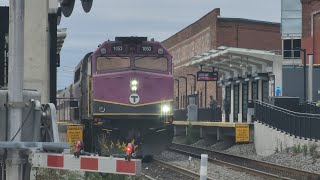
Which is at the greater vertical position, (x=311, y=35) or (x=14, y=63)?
(x=311, y=35)

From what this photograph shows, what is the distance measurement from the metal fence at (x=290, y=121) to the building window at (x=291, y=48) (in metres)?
27.1

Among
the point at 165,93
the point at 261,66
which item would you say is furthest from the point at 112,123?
the point at 261,66

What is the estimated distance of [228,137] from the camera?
104 feet

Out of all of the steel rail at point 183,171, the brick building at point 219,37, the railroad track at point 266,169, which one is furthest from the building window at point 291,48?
the steel rail at point 183,171

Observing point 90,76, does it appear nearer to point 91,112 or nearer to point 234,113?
point 91,112

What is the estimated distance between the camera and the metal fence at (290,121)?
72.7 ft

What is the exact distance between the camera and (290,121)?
23.7 metres

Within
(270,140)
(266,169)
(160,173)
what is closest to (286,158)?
(266,169)

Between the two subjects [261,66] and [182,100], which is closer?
[261,66]

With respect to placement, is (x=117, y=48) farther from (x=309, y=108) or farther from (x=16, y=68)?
(x=16, y=68)

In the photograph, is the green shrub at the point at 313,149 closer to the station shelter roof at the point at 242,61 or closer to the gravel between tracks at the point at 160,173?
the gravel between tracks at the point at 160,173

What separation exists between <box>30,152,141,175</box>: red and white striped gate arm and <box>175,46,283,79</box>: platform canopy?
29417mm

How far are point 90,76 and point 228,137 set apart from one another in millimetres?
14171

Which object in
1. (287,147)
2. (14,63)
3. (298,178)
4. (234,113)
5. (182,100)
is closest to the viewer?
(14,63)
